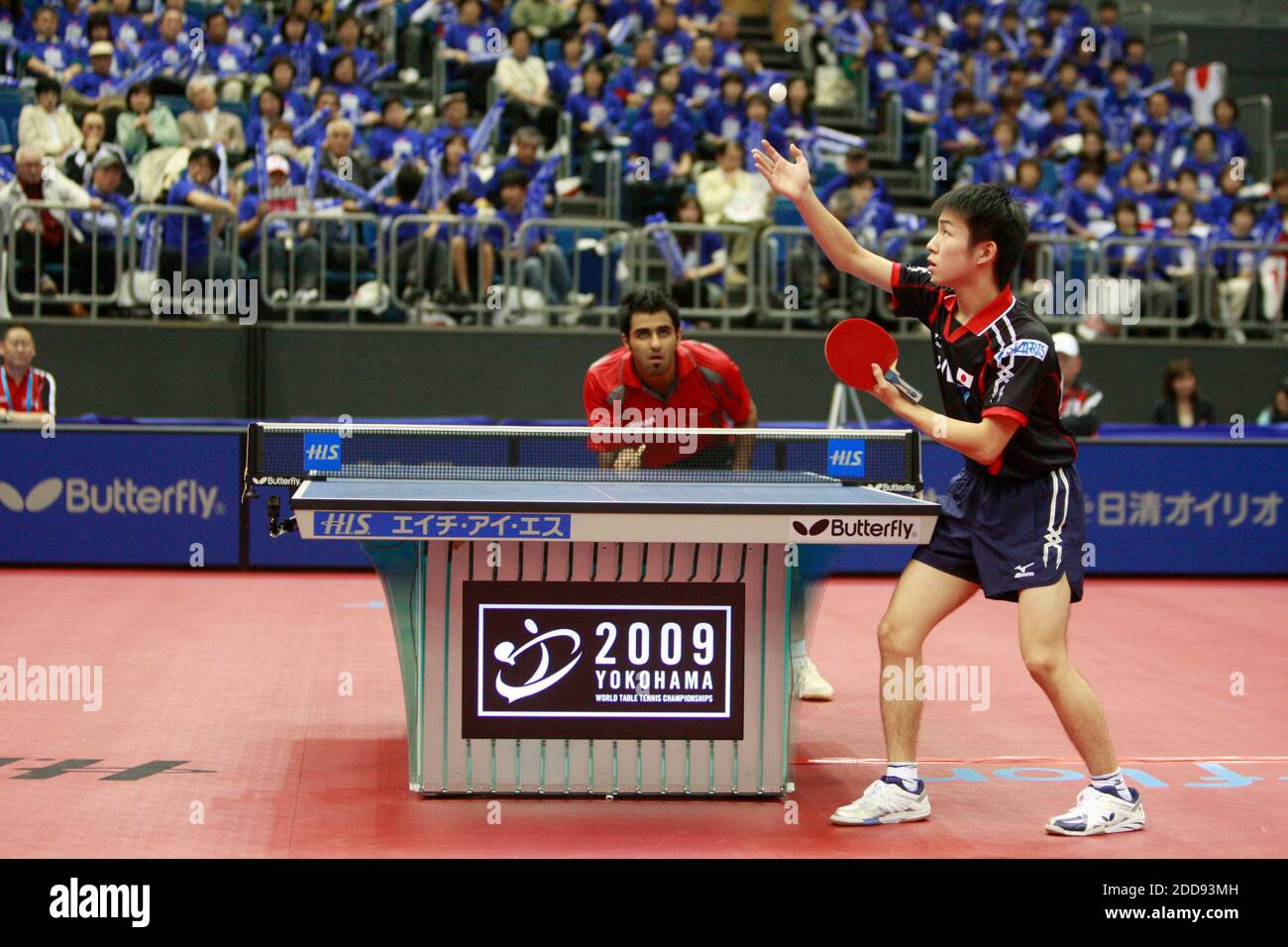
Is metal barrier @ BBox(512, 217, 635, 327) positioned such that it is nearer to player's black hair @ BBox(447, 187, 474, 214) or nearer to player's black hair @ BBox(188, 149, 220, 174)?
player's black hair @ BBox(447, 187, 474, 214)

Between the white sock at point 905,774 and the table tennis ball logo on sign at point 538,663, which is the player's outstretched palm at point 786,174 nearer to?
the table tennis ball logo on sign at point 538,663

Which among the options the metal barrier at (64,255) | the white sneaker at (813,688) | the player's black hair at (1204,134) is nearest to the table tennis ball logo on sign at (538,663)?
the white sneaker at (813,688)

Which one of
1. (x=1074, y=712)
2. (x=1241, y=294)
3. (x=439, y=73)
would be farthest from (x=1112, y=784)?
(x=439, y=73)

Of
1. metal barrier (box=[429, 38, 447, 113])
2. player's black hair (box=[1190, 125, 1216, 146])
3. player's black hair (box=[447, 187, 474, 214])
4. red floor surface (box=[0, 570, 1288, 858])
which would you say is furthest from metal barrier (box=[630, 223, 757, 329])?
player's black hair (box=[1190, 125, 1216, 146])

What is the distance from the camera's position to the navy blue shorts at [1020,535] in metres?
4.67

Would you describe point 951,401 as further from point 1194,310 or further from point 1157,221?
point 1157,221

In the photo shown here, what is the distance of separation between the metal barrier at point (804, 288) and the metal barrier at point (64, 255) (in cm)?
512

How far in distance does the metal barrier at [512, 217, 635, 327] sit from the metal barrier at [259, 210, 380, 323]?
1084mm

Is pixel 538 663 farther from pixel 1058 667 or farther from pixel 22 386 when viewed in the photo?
pixel 22 386

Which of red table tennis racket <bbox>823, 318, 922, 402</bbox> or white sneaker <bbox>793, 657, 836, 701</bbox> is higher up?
red table tennis racket <bbox>823, 318, 922, 402</bbox>

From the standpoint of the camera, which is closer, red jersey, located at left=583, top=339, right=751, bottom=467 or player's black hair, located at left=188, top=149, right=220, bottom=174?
red jersey, located at left=583, top=339, right=751, bottom=467

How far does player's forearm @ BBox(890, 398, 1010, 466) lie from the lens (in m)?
4.47

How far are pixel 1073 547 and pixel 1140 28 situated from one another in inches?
666

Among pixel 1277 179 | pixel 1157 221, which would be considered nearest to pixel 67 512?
pixel 1157 221
